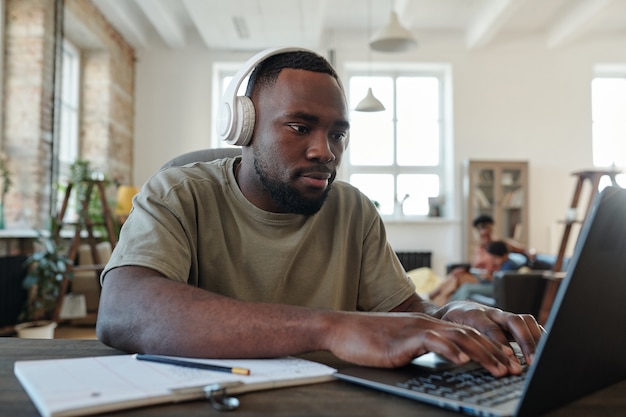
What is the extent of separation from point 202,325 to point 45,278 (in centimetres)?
429

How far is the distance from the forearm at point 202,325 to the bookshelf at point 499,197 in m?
7.26

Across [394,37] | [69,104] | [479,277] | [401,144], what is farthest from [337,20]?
[479,277]

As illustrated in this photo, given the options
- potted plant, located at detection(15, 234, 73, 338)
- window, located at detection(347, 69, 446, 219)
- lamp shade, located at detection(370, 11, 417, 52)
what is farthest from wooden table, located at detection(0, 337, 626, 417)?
window, located at detection(347, 69, 446, 219)

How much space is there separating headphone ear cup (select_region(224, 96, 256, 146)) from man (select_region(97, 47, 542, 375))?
0.02 meters

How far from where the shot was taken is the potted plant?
4.58 metres

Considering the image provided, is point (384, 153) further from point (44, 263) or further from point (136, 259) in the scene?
point (136, 259)

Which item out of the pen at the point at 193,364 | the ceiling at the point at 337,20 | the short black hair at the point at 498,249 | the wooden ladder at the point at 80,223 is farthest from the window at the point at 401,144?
the pen at the point at 193,364

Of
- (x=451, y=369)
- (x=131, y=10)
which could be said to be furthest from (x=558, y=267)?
(x=131, y=10)

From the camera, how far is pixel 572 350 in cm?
59

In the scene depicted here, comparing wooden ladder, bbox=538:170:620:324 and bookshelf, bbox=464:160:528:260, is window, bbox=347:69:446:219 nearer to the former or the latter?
bookshelf, bbox=464:160:528:260

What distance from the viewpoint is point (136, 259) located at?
991 millimetres

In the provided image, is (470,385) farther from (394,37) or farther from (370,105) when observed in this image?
(370,105)

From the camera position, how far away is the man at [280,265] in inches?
31.0

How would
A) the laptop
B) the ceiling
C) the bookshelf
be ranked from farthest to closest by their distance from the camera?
the bookshelf → the ceiling → the laptop
